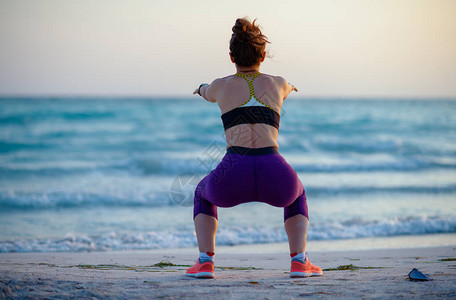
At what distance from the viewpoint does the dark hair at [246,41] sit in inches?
119

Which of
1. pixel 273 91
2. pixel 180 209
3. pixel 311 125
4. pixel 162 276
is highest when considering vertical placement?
pixel 311 125

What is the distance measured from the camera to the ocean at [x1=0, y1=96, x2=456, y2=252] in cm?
663

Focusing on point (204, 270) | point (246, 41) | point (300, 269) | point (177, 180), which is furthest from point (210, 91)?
point (177, 180)

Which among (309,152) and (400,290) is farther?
(309,152)

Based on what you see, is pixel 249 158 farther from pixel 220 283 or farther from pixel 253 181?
pixel 220 283

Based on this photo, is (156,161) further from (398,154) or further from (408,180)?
(398,154)

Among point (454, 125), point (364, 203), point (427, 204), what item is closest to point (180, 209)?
point (364, 203)

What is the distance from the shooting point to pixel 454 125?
26766 millimetres

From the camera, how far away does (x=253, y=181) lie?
2936 mm

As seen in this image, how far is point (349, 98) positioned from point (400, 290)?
55.4m

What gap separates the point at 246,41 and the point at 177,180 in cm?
922

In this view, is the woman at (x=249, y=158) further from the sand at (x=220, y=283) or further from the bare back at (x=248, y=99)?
the sand at (x=220, y=283)

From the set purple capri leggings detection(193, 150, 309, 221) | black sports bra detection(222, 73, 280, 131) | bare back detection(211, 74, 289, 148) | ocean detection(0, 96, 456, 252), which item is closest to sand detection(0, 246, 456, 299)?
purple capri leggings detection(193, 150, 309, 221)

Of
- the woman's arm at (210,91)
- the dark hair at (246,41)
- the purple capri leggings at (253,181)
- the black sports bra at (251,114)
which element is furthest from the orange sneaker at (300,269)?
the dark hair at (246,41)
